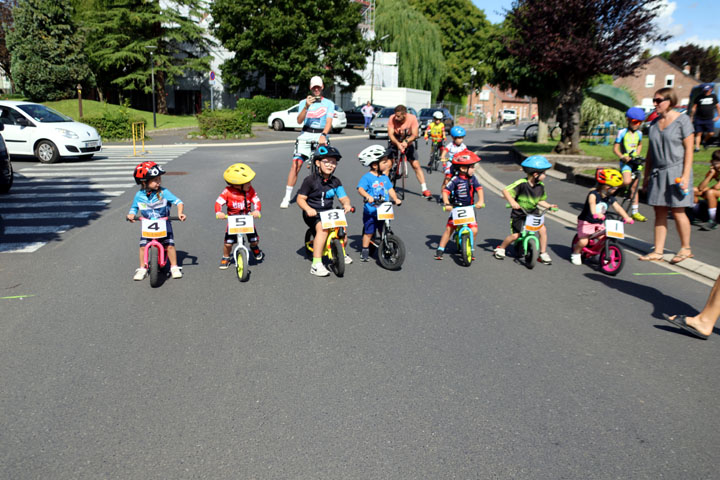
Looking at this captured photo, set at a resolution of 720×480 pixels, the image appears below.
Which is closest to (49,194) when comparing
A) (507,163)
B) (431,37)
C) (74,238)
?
(74,238)

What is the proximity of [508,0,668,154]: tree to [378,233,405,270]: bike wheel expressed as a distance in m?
11.9

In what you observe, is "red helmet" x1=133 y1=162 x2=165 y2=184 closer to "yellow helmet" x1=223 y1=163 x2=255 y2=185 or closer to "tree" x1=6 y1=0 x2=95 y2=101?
"yellow helmet" x1=223 y1=163 x2=255 y2=185

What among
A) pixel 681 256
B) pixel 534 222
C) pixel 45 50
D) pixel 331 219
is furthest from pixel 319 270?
pixel 45 50

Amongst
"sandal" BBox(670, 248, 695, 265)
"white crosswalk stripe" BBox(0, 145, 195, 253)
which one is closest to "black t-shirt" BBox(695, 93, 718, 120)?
"sandal" BBox(670, 248, 695, 265)

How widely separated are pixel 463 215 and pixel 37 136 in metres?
15.0

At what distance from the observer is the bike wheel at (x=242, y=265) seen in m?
6.46

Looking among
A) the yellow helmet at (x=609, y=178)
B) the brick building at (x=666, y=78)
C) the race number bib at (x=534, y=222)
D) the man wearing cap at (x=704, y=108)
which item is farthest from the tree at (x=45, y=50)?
the brick building at (x=666, y=78)

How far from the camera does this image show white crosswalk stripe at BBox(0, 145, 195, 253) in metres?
8.92

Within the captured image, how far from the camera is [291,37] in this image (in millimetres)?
40594

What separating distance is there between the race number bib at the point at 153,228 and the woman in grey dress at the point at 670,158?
18.7 ft

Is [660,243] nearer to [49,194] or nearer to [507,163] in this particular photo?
[49,194]

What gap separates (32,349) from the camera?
467 cm

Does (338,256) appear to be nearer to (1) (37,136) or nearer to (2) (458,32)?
(1) (37,136)

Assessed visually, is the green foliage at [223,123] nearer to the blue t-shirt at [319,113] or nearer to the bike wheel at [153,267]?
the blue t-shirt at [319,113]
